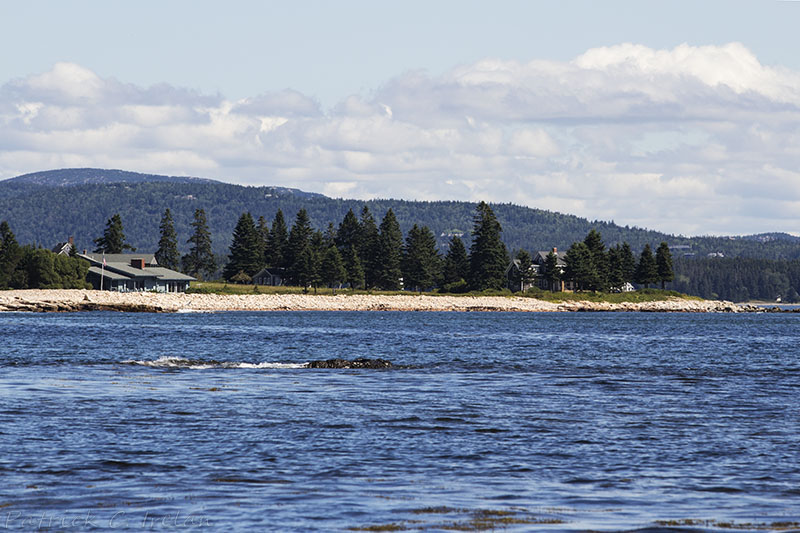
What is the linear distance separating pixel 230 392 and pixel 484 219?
12930cm

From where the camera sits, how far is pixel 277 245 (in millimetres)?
171250

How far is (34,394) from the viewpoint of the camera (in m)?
26.3

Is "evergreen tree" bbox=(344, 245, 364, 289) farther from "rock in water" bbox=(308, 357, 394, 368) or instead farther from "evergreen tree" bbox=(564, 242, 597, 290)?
"rock in water" bbox=(308, 357, 394, 368)

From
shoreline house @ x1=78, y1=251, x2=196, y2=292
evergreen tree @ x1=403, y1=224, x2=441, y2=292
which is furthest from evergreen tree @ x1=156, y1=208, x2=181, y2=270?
evergreen tree @ x1=403, y1=224, x2=441, y2=292

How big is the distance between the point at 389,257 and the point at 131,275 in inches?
1568

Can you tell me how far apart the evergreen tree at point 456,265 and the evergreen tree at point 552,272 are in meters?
13.3

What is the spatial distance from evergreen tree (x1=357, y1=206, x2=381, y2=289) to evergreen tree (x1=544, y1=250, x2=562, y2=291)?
1090 inches

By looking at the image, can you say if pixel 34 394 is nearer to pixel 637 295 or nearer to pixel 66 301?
pixel 66 301

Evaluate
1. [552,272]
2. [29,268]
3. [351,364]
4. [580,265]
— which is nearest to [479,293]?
[552,272]

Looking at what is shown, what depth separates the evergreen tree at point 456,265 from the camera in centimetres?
16162

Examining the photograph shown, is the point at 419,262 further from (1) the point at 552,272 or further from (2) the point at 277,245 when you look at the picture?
(2) the point at 277,245

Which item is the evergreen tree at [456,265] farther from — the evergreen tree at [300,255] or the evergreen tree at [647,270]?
the evergreen tree at [647,270]

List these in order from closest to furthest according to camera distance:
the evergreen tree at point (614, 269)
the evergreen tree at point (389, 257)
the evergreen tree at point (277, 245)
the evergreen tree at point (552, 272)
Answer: the evergreen tree at point (389, 257) → the evergreen tree at point (552, 272) → the evergreen tree at point (614, 269) → the evergreen tree at point (277, 245)

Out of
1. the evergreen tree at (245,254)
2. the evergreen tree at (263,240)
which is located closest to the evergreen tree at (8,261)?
the evergreen tree at (245,254)
